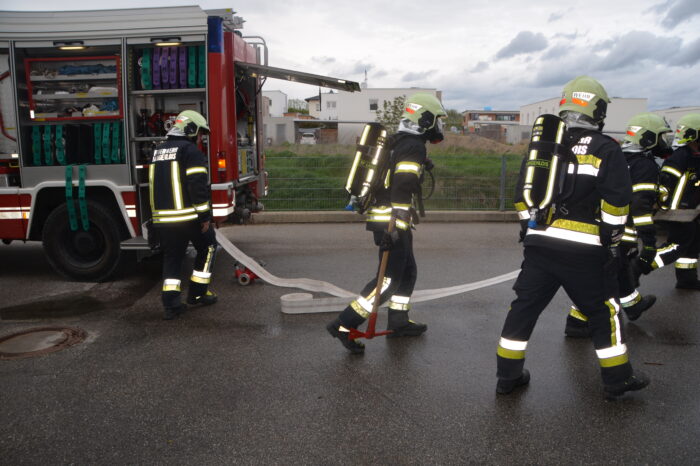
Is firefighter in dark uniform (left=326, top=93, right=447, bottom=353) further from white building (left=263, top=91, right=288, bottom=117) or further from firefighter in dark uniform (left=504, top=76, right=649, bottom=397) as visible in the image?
white building (left=263, top=91, right=288, bottom=117)

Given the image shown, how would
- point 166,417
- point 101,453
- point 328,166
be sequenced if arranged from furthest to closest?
point 328,166 < point 166,417 < point 101,453

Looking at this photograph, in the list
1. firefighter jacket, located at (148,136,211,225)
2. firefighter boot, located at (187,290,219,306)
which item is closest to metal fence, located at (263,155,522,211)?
firefighter boot, located at (187,290,219,306)

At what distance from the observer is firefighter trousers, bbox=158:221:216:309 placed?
17.8 ft

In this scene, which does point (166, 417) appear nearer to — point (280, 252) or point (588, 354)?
point (588, 354)

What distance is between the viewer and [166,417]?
3.48 meters

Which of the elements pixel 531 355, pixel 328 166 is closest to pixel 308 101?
pixel 328 166

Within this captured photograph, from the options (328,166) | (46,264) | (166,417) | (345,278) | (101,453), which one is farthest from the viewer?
(328,166)

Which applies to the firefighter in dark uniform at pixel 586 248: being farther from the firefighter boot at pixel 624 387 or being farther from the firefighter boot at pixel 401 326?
the firefighter boot at pixel 401 326

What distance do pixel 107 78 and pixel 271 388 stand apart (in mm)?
4667

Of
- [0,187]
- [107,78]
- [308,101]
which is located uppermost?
[308,101]

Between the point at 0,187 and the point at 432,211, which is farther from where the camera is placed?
the point at 432,211

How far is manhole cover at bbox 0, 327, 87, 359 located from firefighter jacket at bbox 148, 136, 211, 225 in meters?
1.29

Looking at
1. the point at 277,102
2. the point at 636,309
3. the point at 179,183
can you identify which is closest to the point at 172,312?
the point at 179,183

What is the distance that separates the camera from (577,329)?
4.92m
